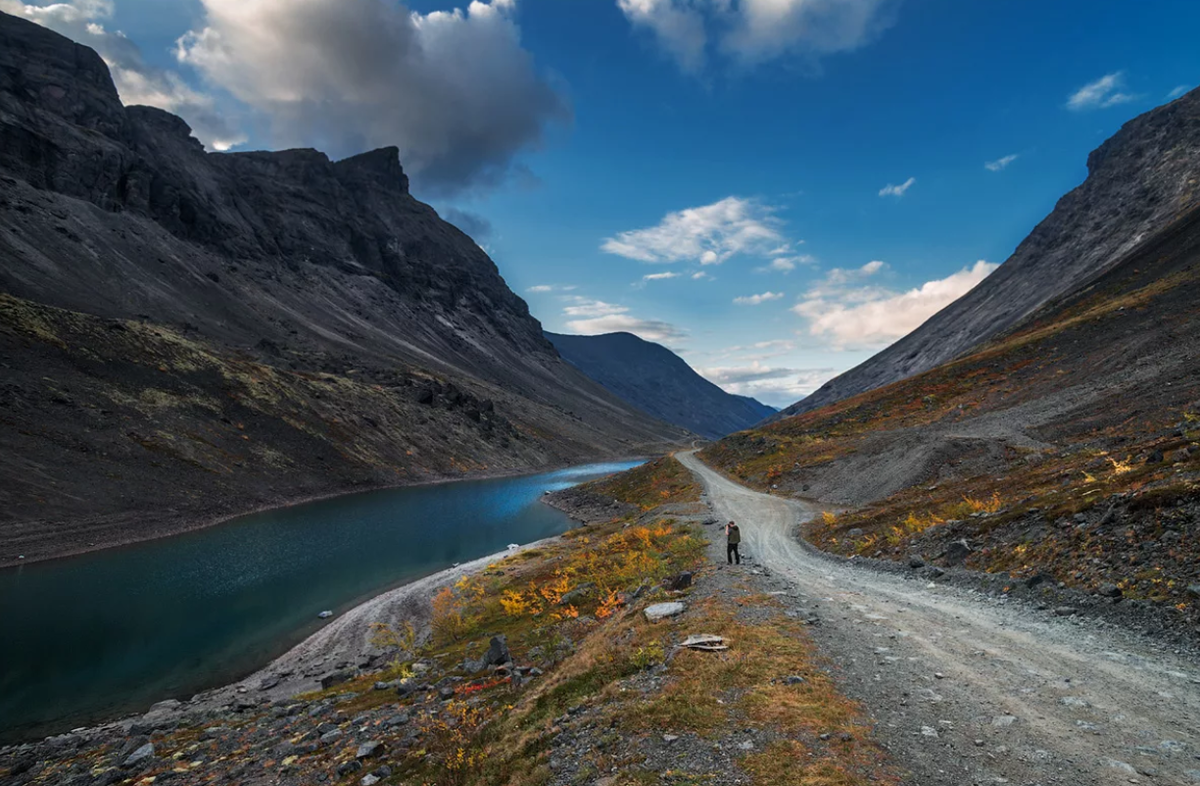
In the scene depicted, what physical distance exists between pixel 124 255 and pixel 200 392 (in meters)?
86.8

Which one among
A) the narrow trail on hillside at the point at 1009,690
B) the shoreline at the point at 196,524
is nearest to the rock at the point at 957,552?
the narrow trail on hillside at the point at 1009,690

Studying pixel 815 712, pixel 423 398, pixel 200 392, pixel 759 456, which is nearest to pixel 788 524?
pixel 815 712

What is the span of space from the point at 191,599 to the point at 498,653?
106 ft

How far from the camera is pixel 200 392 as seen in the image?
95562mm

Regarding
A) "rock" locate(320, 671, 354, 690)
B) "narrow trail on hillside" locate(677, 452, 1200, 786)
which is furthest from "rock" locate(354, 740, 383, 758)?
"narrow trail on hillside" locate(677, 452, 1200, 786)

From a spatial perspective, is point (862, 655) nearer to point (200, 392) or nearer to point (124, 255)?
point (200, 392)

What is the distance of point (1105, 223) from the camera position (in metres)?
169

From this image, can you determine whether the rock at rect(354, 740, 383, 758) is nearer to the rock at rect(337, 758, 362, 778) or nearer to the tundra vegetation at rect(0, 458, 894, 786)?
the tundra vegetation at rect(0, 458, 894, 786)

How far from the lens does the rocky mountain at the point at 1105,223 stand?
145250mm

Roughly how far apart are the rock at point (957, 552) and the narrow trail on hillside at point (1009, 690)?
2.90 meters

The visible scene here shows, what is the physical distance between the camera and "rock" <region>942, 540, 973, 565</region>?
20875 mm

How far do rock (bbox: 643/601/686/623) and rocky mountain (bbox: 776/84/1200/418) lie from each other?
159683mm

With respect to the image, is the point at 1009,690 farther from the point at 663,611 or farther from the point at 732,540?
the point at 732,540

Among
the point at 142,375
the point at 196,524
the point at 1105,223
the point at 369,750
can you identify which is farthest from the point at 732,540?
the point at 1105,223
